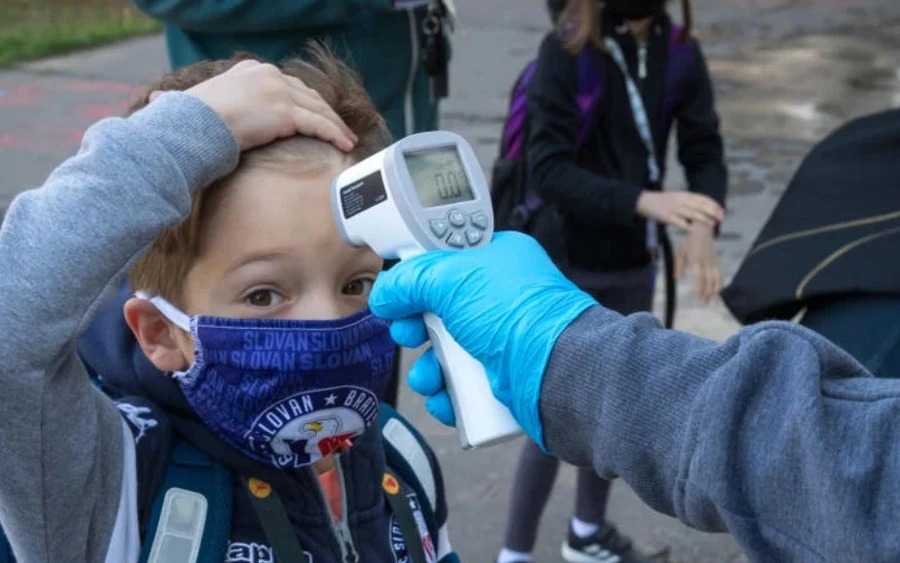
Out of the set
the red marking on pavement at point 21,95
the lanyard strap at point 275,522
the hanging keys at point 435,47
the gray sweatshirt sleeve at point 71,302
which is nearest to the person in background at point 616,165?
the hanging keys at point 435,47

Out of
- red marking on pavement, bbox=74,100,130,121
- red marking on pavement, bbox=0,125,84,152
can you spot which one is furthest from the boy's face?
red marking on pavement, bbox=74,100,130,121

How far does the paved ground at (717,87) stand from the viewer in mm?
3921

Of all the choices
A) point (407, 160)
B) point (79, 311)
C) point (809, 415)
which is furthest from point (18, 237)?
point (809, 415)

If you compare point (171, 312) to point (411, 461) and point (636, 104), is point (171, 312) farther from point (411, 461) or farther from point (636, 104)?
point (636, 104)

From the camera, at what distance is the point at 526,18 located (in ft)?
36.8

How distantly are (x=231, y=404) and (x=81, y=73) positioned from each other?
732 cm

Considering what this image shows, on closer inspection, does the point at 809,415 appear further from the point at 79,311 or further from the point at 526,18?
the point at 526,18

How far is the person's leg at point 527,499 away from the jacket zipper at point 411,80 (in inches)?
37.5

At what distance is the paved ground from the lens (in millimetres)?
3921

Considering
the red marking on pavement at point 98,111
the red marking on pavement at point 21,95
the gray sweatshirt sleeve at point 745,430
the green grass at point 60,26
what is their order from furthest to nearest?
1. the green grass at point 60,26
2. the red marking on pavement at point 21,95
3. the red marking on pavement at point 98,111
4. the gray sweatshirt sleeve at point 745,430

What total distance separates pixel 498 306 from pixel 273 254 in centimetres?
40

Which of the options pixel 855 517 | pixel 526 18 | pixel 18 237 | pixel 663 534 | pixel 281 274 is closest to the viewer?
pixel 855 517

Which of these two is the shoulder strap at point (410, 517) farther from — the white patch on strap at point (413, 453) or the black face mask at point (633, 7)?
the black face mask at point (633, 7)

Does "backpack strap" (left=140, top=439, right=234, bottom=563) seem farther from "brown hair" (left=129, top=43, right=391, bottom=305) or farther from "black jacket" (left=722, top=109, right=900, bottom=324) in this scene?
"black jacket" (left=722, top=109, right=900, bottom=324)
